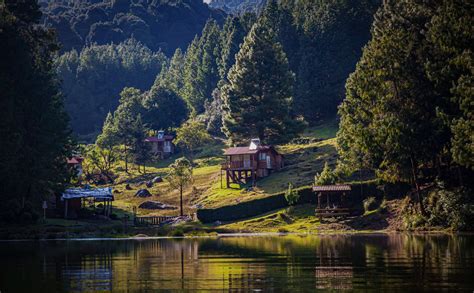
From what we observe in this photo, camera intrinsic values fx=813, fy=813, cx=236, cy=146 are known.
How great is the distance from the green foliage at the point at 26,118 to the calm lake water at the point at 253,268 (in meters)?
27.7

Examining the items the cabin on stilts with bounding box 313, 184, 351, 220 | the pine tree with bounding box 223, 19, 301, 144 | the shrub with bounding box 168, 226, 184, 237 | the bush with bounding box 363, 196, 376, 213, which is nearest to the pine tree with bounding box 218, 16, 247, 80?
Result: the pine tree with bounding box 223, 19, 301, 144

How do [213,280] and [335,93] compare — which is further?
[335,93]

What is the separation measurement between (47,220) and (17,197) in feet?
30.0

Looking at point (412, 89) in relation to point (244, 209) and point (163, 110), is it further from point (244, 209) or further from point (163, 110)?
point (163, 110)

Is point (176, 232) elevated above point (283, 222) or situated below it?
below

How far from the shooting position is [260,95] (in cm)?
13350

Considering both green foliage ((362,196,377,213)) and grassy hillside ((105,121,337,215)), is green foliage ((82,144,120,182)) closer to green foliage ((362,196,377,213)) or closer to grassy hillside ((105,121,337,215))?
grassy hillside ((105,121,337,215))

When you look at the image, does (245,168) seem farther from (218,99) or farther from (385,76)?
(218,99)

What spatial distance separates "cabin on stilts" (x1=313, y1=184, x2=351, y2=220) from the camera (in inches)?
3615

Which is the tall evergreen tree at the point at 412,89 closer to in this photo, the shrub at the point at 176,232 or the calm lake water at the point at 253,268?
the shrub at the point at 176,232

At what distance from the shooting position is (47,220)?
3802 inches

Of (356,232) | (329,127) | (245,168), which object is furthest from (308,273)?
(329,127)

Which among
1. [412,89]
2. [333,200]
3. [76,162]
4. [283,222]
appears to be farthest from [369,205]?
[76,162]

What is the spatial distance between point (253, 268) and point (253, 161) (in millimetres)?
79463
